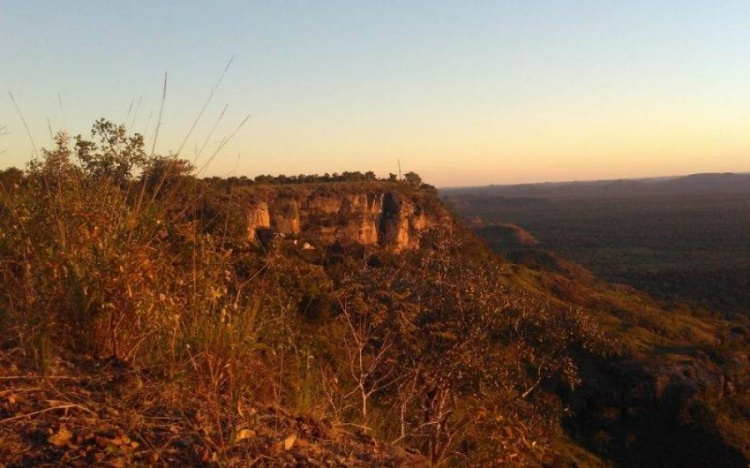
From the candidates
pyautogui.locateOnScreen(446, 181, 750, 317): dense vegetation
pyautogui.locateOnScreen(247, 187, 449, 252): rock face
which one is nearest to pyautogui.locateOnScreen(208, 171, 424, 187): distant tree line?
pyautogui.locateOnScreen(247, 187, 449, 252): rock face

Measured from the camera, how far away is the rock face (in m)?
33.0

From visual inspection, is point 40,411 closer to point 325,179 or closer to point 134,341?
point 134,341

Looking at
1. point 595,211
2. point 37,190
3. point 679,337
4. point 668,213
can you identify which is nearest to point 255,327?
point 37,190

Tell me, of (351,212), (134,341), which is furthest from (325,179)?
(134,341)

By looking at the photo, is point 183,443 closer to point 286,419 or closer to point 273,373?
point 286,419

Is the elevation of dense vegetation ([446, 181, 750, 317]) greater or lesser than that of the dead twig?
lesser

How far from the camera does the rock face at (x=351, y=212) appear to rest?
3297 centimetres

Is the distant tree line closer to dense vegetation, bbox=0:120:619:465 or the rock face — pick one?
the rock face

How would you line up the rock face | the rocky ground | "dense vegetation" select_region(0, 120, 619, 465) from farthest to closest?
1. the rock face
2. "dense vegetation" select_region(0, 120, 619, 465)
3. the rocky ground

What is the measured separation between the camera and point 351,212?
125ft

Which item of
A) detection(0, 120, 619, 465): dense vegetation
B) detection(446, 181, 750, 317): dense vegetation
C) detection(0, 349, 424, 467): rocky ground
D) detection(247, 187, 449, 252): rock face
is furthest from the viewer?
detection(446, 181, 750, 317): dense vegetation

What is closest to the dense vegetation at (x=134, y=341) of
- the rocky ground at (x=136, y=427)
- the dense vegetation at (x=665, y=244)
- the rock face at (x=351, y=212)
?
the rocky ground at (x=136, y=427)

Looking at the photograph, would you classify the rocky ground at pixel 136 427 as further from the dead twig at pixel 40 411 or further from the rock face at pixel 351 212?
the rock face at pixel 351 212

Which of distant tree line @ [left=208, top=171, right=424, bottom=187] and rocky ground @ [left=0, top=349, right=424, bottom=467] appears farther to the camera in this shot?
distant tree line @ [left=208, top=171, right=424, bottom=187]
